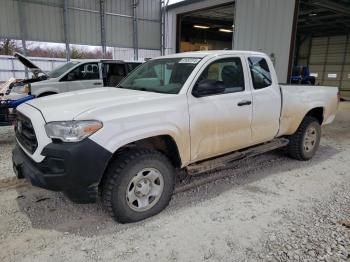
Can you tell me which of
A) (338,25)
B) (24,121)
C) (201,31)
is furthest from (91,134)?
(338,25)

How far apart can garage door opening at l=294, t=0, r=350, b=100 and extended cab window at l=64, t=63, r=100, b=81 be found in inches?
617

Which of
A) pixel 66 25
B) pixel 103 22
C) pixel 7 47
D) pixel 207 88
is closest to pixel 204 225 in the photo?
pixel 207 88

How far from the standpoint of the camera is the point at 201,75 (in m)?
3.54

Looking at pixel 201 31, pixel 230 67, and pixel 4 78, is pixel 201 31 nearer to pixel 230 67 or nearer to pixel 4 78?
pixel 4 78

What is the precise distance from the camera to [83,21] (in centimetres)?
1427

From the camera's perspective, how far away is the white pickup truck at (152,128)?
2.69 metres

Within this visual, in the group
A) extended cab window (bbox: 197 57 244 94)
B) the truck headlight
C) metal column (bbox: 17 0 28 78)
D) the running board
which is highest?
metal column (bbox: 17 0 28 78)

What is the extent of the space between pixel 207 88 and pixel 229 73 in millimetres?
736

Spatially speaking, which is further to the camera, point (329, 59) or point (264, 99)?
point (329, 59)

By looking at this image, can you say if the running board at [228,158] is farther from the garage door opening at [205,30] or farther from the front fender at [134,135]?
the garage door opening at [205,30]

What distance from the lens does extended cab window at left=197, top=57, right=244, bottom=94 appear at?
3818 millimetres

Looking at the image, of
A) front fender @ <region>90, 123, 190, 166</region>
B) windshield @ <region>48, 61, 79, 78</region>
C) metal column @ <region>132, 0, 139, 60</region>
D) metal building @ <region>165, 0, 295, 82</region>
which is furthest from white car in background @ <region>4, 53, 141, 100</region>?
metal column @ <region>132, 0, 139, 60</region>

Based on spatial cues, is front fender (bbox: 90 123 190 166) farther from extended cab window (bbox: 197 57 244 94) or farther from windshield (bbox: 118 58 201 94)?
extended cab window (bbox: 197 57 244 94)

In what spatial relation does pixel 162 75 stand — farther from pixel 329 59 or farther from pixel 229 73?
pixel 329 59
